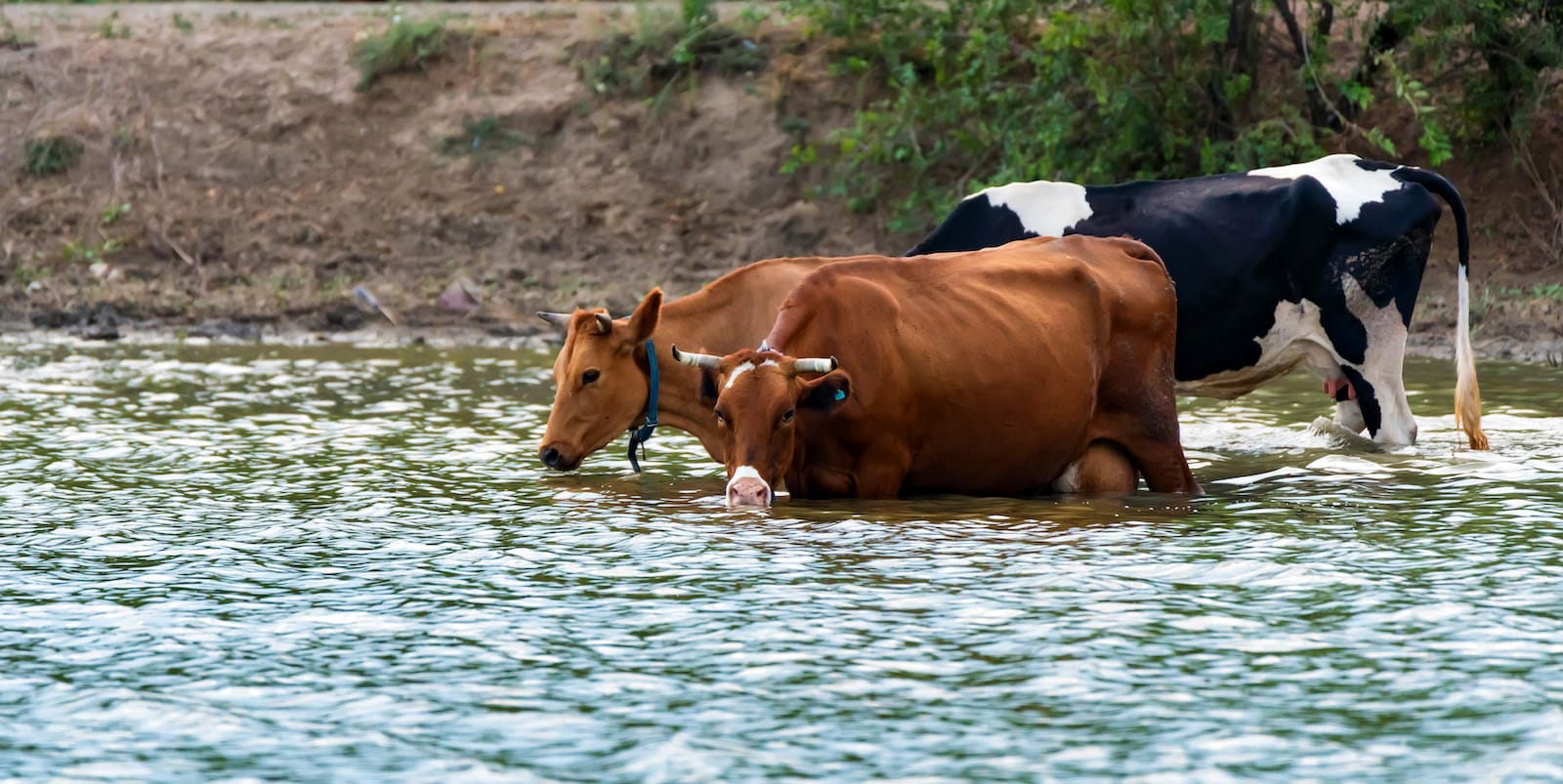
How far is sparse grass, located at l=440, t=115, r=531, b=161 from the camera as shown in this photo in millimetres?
22406

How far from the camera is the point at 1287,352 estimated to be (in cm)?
1151

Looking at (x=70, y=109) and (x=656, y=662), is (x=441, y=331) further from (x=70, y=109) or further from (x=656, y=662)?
(x=656, y=662)

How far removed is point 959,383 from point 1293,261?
9.66ft

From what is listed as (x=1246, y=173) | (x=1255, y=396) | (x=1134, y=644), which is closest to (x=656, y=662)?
(x=1134, y=644)

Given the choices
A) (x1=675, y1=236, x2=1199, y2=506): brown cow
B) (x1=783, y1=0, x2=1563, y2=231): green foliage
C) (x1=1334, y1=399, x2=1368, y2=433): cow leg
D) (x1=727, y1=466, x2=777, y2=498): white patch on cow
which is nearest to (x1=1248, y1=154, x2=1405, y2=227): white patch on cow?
(x1=1334, y1=399, x2=1368, y2=433): cow leg

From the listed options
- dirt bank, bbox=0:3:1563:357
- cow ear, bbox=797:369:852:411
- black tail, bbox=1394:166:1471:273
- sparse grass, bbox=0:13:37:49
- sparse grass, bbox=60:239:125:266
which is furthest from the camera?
sparse grass, bbox=0:13:37:49

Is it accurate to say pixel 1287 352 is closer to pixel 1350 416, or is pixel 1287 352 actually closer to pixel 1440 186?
pixel 1350 416

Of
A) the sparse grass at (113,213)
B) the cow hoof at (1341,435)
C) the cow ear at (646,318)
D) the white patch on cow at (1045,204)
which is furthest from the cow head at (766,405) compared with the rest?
the sparse grass at (113,213)

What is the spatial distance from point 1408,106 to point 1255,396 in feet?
21.7

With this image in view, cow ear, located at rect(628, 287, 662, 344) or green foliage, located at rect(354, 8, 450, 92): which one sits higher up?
green foliage, located at rect(354, 8, 450, 92)

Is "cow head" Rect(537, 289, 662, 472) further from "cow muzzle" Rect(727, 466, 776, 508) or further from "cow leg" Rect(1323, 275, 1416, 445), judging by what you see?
"cow leg" Rect(1323, 275, 1416, 445)

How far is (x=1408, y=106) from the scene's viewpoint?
19766 millimetres

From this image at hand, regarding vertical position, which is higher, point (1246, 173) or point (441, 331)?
point (1246, 173)

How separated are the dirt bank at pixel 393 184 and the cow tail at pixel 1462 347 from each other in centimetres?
617
